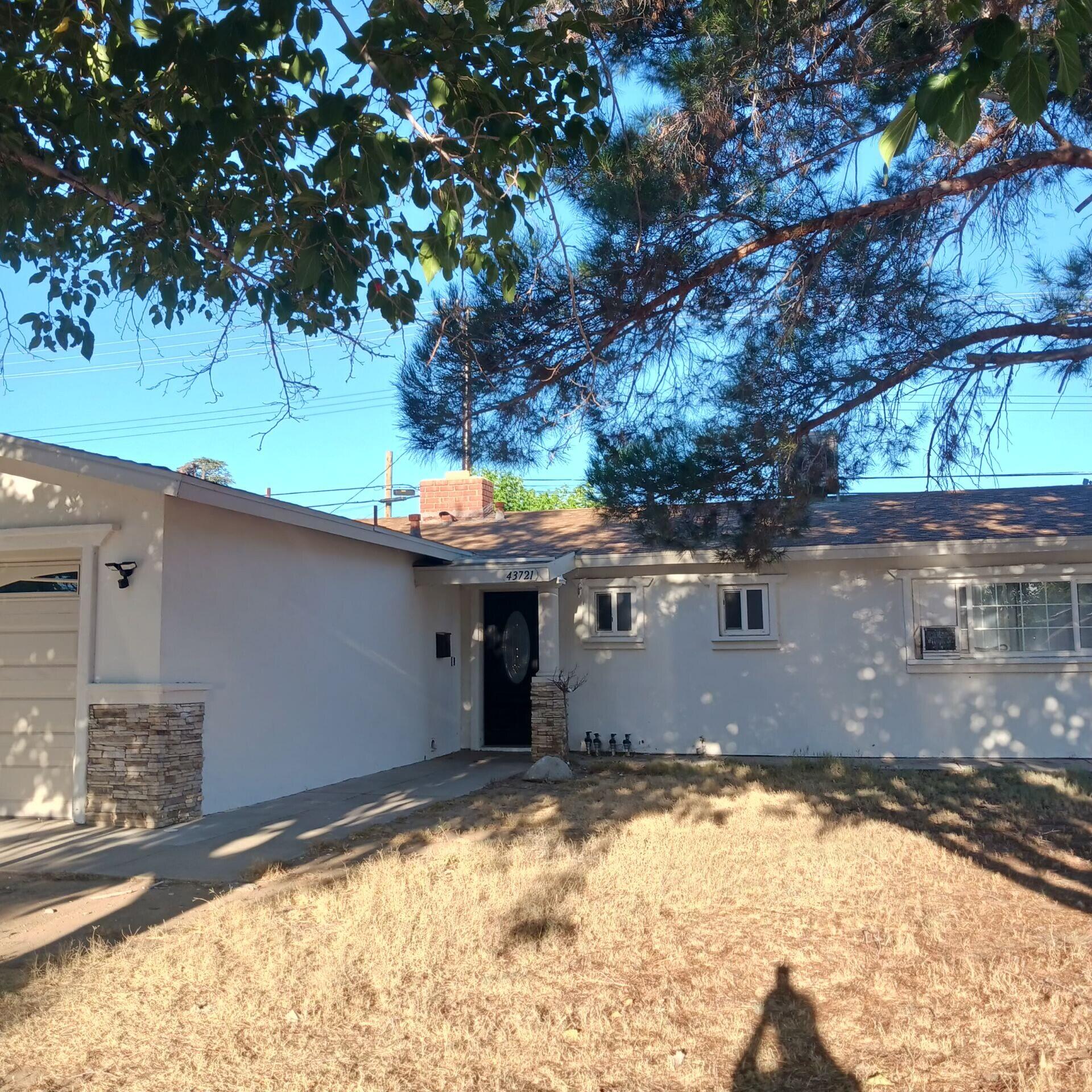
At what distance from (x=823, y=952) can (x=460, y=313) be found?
15.8 feet

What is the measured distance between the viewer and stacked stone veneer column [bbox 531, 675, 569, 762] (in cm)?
1269

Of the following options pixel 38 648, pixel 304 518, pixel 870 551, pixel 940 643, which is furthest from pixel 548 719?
pixel 38 648

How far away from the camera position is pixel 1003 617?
12602mm

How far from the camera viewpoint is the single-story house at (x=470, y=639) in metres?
8.70

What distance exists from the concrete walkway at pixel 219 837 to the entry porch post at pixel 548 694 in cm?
180

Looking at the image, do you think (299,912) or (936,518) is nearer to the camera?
(299,912)

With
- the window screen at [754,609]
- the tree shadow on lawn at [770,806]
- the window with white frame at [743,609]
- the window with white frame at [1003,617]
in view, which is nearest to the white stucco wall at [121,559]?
the tree shadow on lawn at [770,806]

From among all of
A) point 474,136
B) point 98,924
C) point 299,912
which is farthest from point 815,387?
point 98,924

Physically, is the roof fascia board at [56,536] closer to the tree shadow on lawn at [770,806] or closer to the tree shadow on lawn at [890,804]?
the tree shadow on lawn at [770,806]

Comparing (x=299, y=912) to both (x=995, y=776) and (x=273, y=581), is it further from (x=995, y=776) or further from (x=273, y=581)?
(x=995, y=776)

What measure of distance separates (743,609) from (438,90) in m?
9.21

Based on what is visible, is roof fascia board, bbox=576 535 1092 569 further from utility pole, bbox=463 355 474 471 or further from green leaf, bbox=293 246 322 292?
green leaf, bbox=293 246 322 292

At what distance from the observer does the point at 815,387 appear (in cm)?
788

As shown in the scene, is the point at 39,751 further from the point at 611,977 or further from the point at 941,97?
the point at 941,97
